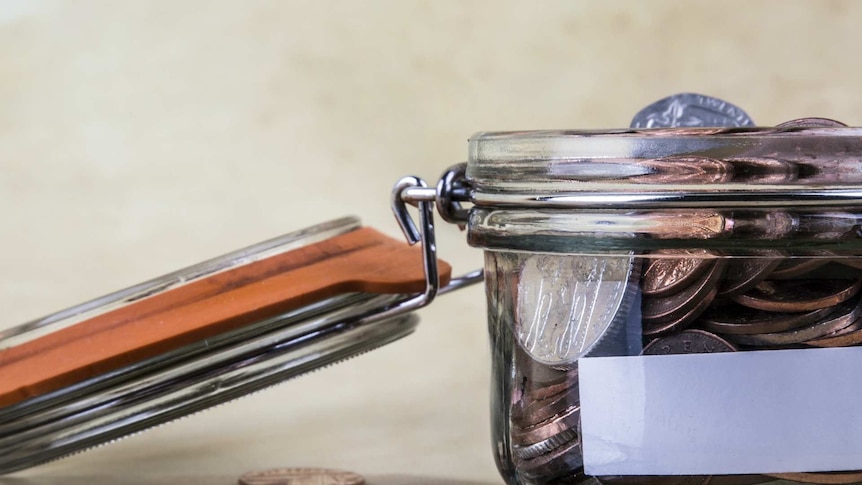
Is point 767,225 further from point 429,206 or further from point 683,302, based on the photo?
point 429,206

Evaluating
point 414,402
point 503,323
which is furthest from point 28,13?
point 503,323

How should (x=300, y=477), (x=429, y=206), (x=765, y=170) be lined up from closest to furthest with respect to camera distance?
(x=765, y=170)
(x=429, y=206)
(x=300, y=477)

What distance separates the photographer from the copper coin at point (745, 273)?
0.92 feet

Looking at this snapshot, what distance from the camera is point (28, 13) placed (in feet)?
2.51

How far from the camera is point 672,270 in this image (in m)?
0.29

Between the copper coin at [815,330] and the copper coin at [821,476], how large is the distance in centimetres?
5

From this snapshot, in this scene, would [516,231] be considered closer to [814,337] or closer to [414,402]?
[814,337]

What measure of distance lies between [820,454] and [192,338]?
24cm

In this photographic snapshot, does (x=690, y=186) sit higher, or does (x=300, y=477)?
(x=690, y=186)

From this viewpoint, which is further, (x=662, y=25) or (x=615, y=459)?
(x=662, y=25)

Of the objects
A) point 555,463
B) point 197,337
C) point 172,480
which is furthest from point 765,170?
point 172,480

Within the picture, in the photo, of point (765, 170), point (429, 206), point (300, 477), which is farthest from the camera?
point (300, 477)

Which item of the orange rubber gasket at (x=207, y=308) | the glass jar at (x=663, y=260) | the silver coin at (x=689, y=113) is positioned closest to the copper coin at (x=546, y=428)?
the glass jar at (x=663, y=260)

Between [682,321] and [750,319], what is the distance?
2 cm
